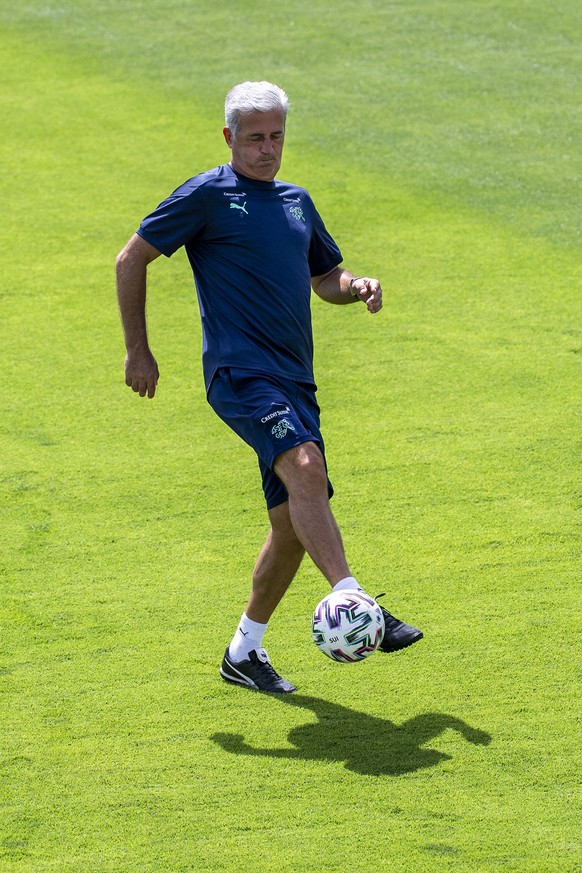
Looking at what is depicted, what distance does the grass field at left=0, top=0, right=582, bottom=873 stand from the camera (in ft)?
14.7

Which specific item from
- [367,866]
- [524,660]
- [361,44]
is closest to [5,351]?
[524,660]

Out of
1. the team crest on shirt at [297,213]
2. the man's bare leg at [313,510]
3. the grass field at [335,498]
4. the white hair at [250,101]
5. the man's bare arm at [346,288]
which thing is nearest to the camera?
the grass field at [335,498]

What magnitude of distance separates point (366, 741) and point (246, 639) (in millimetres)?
669

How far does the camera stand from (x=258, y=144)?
5.27m

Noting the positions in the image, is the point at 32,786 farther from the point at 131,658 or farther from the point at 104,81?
the point at 104,81

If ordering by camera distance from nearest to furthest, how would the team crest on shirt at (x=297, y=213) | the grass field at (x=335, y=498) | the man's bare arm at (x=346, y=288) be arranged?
1. the grass field at (x=335, y=498)
2. the man's bare arm at (x=346, y=288)
3. the team crest on shirt at (x=297, y=213)

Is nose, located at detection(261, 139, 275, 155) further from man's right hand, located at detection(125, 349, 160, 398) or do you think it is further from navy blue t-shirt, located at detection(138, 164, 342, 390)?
man's right hand, located at detection(125, 349, 160, 398)

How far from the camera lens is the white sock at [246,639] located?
5266mm

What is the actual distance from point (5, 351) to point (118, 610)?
3.37m

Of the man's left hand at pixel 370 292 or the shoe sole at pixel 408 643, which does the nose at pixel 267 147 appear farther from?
the shoe sole at pixel 408 643

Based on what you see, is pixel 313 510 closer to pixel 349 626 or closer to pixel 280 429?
pixel 280 429

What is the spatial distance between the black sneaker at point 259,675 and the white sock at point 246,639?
2 centimetres

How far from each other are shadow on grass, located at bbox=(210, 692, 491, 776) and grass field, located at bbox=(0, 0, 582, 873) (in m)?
0.01

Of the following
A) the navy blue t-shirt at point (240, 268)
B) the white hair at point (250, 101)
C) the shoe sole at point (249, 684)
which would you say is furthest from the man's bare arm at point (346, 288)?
the shoe sole at point (249, 684)
